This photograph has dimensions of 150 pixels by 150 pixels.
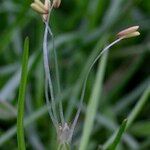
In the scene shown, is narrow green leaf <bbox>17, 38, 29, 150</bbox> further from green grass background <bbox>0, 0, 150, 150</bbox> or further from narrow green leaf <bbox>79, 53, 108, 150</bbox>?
green grass background <bbox>0, 0, 150, 150</bbox>

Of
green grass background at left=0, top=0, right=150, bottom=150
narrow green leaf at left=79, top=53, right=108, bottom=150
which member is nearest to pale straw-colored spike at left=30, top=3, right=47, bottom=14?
narrow green leaf at left=79, top=53, right=108, bottom=150

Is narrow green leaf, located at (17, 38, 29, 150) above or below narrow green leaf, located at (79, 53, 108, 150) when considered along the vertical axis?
above

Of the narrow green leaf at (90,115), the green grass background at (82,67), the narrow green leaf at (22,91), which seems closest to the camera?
the narrow green leaf at (22,91)

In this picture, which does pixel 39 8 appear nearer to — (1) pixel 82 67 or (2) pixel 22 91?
(2) pixel 22 91

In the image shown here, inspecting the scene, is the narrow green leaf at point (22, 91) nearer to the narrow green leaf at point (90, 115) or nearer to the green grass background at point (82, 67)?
the narrow green leaf at point (90, 115)

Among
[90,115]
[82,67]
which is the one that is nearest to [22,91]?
[90,115]

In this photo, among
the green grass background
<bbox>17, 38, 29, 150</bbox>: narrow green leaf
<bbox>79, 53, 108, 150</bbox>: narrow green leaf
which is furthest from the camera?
the green grass background

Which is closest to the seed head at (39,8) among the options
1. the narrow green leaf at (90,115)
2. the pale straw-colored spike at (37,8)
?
the pale straw-colored spike at (37,8)

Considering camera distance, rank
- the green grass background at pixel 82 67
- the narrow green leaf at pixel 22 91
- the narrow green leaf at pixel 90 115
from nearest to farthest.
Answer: the narrow green leaf at pixel 22 91 → the narrow green leaf at pixel 90 115 → the green grass background at pixel 82 67
